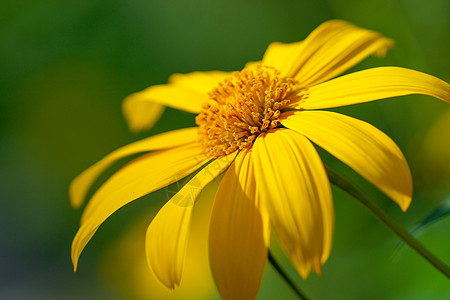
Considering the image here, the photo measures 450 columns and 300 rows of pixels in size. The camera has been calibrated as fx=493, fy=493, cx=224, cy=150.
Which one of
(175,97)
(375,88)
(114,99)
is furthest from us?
(114,99)

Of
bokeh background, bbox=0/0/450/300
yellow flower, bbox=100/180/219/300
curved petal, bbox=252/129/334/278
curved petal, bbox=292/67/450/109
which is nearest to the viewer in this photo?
curved petal, bbox=252/129/334/278

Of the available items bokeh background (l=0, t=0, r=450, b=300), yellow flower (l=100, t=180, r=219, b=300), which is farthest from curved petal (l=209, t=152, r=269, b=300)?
yellow flower (l=100, t=180, r=219, b=300)

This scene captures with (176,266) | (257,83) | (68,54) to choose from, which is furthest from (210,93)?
(68,54)

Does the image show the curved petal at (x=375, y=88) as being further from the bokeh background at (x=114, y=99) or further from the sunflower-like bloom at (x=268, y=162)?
the bokeh background at (x=114, y=99)

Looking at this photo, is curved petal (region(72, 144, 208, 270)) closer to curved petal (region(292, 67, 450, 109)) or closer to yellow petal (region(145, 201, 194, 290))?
yellow petal (region(145, 201, 194, 290))

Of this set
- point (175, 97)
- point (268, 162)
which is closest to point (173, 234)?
point (268, 162)

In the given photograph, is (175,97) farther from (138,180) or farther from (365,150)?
(365,150)

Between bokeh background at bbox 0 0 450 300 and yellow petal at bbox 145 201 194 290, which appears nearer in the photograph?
yellow petal at bbox 145 201 194 290

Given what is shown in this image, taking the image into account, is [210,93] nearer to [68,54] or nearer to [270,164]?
[270,164]
